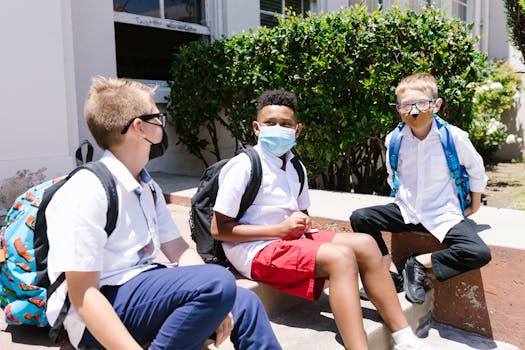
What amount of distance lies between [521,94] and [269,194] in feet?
28.6

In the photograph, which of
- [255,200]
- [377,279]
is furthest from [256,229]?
[377,279]

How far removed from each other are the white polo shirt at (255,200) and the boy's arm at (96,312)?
3.24 ft

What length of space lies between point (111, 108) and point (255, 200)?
3.36ft

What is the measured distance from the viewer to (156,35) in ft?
23.7

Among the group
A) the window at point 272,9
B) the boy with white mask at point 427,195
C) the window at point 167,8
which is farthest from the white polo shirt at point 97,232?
the window at point 272,9

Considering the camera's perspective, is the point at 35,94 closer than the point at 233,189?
No

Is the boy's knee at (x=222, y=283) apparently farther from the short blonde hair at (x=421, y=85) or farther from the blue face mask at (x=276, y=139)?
the short blonde hair at (x=421, y=85)

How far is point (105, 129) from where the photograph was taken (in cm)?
184

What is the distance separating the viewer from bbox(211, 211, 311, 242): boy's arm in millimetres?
2475

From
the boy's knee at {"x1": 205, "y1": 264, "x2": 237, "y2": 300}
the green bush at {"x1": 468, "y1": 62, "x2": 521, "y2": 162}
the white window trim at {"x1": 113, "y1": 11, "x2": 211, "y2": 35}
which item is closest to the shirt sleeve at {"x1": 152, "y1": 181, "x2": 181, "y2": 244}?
the boy's knee at {"x1": 205, "y1": 264, "x2": 237, "y2": 300}

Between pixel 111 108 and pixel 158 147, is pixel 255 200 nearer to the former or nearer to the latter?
pixel 158 147

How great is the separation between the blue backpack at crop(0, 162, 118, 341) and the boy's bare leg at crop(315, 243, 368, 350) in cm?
105

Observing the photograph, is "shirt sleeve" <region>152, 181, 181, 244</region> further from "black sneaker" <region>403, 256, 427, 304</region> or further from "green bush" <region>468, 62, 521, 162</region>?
"green bush" <region>468, 62, 521, 162</region>

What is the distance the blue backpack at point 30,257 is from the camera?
70.3 inches
